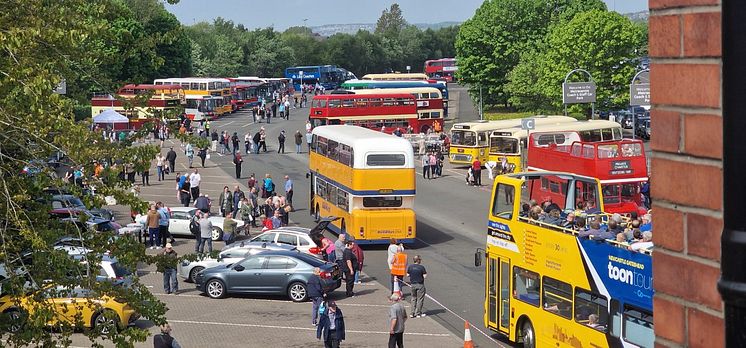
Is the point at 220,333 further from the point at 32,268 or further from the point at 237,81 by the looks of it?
the point at 237,81

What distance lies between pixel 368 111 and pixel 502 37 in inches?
930

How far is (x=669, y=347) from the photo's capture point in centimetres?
306

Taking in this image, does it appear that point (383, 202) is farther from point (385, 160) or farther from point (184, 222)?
point (184, 222)

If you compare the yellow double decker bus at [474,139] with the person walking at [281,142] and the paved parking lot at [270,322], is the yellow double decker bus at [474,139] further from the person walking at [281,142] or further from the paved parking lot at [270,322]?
the paved parking lot at [270,322]

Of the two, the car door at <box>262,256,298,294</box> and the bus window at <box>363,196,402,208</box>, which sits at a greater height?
the bus window at <box>363,196,402,208</box>

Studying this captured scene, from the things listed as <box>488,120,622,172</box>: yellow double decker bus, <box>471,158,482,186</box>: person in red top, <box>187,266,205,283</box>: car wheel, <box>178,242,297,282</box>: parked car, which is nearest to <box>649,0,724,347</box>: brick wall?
<box>178,242,297,282</box>: parked car

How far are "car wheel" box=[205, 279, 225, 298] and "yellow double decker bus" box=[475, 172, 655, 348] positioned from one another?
9065mm

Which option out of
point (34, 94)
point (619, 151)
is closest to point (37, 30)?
point (34, 94)

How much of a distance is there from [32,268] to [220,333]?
12.6 meters

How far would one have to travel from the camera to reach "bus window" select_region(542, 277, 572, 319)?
19594 millimetres

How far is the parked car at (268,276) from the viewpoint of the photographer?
96.5 feet

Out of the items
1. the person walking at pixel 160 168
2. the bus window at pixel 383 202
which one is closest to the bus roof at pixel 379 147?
the bus window at pixel 383 202

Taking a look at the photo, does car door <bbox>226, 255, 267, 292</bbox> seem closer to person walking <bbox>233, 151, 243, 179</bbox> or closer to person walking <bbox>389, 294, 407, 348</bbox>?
person walking <bbox>389, 294, 407, 348</bbox>

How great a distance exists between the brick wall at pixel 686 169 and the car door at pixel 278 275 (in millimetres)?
26582
